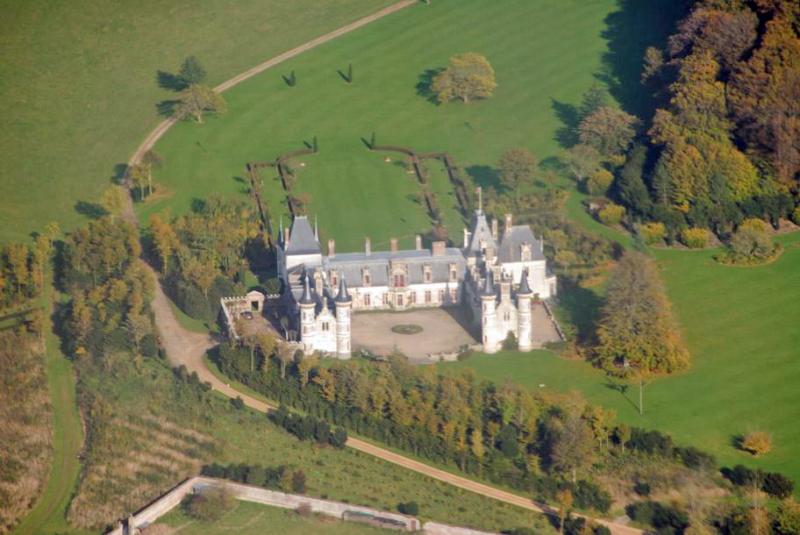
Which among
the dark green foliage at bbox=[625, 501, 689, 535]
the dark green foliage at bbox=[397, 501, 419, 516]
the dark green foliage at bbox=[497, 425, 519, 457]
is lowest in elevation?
the dark green foliage at bbox=[625, 501, 689, 535]

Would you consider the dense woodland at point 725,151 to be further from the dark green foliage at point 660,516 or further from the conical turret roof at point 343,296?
the dark green foliage at point 660,516

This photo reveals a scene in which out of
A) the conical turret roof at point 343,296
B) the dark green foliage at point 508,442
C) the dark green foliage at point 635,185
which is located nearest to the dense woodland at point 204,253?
the conical turret roof at point 343,296

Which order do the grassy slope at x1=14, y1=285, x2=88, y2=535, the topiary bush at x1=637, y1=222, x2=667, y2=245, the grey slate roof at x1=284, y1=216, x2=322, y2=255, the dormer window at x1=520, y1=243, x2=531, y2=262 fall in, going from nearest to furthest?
1. the grassy slope at x1=14, y1=285, x2=88, y2=535
2. the dormer window at x1=520, y1=243, x2=531, y2=262
3. the grey slate roof at x1=284, y1=216, x2=322, y2=255
4. the topiary bush at x1=637, y1=222, x2=667, y2=245

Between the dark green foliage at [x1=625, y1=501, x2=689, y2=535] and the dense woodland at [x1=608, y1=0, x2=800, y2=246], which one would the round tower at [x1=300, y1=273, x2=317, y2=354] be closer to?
the dark green foliage at [x1=625, y1=501, x2=689, y2=535]

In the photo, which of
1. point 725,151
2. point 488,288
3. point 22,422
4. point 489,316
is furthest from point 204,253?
point 725,151

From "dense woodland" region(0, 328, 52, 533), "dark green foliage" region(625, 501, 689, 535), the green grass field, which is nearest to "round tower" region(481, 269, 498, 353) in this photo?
"dark green foliage" region(625, 501, 689, 535)

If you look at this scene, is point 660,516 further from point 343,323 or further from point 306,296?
point 306,296

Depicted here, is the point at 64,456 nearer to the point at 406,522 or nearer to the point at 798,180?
the point at 406,522
